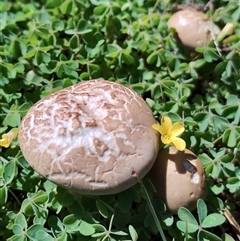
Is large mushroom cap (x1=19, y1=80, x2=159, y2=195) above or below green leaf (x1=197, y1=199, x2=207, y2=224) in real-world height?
above

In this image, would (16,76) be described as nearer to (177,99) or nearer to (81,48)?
(81,48)

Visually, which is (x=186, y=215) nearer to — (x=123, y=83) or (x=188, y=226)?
(x=188, y=226)

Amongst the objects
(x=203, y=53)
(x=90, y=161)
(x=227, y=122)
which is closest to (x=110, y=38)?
(x=203, y=53)

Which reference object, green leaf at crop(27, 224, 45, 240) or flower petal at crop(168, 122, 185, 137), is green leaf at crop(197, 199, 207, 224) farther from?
green leaf at crop(27, 224, 45, 240)

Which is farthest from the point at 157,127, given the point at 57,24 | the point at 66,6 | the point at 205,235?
the point at 66,6

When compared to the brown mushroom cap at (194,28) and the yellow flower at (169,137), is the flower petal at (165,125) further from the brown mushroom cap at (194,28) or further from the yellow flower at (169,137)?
the brown mushroom cap at (194,28)

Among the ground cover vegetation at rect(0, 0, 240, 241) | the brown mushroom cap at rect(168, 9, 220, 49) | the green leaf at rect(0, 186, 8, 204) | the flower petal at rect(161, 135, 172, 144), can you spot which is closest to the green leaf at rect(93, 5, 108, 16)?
the ground cover vegetation at rect(0, 0, 240, 241)
